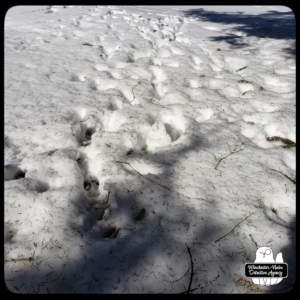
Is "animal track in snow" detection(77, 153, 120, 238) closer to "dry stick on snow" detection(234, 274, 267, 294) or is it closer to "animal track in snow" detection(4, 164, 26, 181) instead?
"animal track in snow" detection(4, 164, 26, 181)

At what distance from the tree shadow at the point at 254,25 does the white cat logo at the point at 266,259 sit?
460cm

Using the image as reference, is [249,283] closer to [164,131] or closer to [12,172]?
[164,131]

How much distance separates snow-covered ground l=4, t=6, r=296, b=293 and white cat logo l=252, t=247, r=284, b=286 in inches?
1.5

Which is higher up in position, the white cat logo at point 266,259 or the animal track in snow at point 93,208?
the animal track in snow at point 93,208

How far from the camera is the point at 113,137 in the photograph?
2.44 meters

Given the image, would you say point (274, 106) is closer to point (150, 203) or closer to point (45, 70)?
point (150, 203)

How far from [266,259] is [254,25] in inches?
295

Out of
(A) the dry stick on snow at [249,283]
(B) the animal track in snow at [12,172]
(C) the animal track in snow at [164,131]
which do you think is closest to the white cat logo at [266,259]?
(A) the dry stick on snow at [249,283]

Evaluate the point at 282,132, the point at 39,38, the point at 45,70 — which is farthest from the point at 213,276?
the point at 39,38

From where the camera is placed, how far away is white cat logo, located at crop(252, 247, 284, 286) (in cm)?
140

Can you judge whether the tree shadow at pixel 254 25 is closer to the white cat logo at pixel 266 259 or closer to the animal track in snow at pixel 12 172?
the white cat logo at pixel 266 259

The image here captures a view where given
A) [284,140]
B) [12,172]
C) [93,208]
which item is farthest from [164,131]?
[12,172]

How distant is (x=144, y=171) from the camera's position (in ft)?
6.95

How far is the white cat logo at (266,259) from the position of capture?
1403 millimetres
